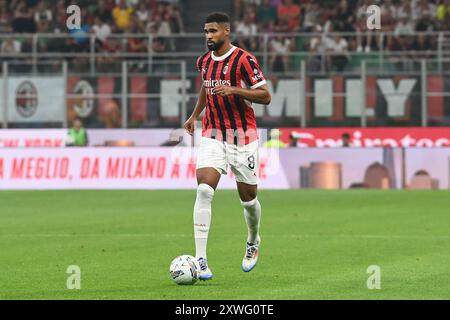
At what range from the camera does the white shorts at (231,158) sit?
11.2 m

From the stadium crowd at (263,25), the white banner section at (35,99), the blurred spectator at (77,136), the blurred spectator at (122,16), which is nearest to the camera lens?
the blurred spectator at (77,136)

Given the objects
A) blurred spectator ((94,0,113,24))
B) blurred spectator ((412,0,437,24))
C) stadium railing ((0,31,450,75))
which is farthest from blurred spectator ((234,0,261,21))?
blurred spectator ((412,0,437,24))

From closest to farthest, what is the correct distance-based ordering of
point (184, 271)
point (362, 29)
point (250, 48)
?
point (184, 271)
point (250, 48)
point (362, 29)

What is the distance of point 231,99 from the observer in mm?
11398

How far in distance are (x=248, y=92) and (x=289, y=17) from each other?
2430 centimetres

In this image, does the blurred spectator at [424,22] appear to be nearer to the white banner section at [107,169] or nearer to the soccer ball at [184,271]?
the white banner section at [107,169]

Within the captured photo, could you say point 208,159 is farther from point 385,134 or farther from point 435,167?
point 385,134

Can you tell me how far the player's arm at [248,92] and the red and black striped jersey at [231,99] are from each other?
10 centimetres

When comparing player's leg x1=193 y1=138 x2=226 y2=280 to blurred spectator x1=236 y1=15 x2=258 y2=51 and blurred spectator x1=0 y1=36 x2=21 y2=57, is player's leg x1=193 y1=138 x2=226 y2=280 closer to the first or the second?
blurred spectator x1=236 y1=15 x2=258 y2=51

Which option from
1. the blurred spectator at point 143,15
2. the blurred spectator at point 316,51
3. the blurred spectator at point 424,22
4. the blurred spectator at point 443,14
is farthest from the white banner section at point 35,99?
the blurred spectator at point 443,14

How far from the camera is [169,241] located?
15.3 metres

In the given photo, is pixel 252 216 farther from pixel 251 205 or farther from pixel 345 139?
pixel 345 139

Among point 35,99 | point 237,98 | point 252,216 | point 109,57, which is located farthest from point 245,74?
point 109,57
